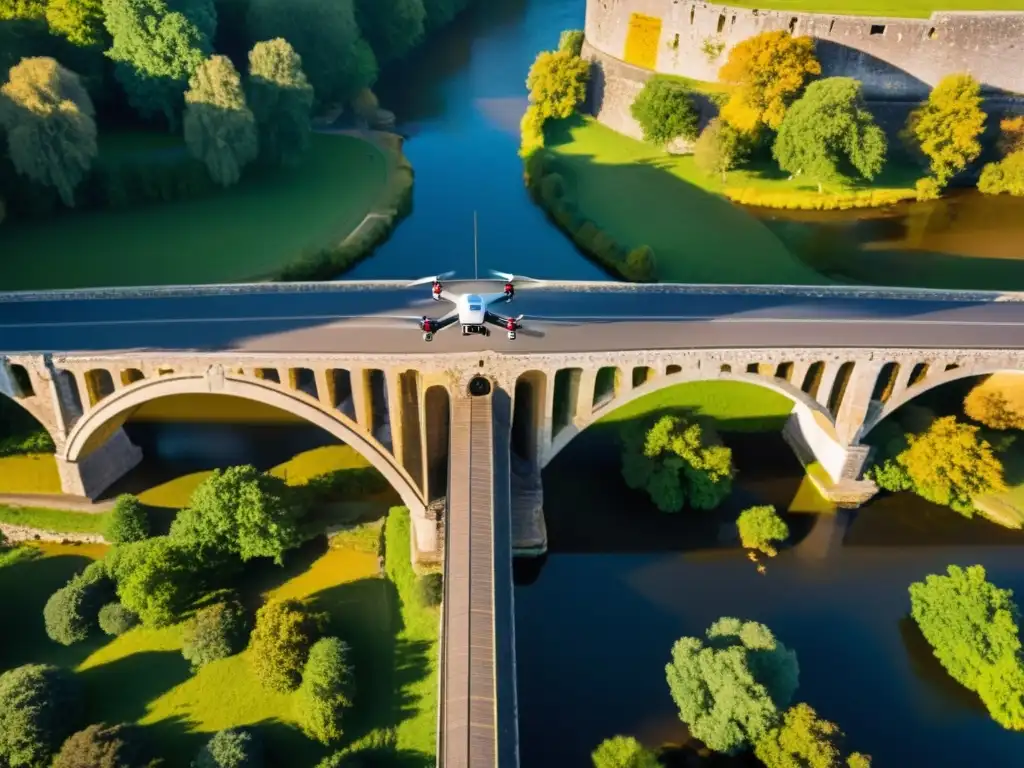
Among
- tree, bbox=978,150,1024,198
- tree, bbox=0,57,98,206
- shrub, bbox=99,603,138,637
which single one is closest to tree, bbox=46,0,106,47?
tree, bbox=0,57,98,206

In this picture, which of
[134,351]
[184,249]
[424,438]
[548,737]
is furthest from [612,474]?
[184,249]

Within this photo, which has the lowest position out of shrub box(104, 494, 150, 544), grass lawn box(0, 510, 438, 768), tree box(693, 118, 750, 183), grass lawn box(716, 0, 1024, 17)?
grass lawn box(0, 510, 438, 768)

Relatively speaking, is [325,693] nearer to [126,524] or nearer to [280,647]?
[280,647]

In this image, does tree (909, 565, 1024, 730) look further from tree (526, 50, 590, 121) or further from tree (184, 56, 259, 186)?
tree (526, 50, 590, 121)

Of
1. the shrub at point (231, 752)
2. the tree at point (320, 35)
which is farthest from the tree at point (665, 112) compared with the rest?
the shrub at point (231, 752)

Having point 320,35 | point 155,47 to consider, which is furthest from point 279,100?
point 320,35

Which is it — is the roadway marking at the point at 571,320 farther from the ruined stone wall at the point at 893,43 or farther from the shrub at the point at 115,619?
the ruined stone wall at the point at 893,43

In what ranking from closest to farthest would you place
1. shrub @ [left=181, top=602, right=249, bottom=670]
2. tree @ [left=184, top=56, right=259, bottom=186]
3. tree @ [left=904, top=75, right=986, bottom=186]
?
shrub @ [left=181, top=602, right=249, bottom=670]
tree @ [left=184, top=56, right=259, bottom=186]
tree @ [left=904, top=75, right=986, bottom=186]

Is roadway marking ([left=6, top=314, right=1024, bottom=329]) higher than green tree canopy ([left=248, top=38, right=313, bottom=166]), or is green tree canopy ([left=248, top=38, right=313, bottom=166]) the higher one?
green tree canopy ([left=248, top=38, right=313, bottom=166])

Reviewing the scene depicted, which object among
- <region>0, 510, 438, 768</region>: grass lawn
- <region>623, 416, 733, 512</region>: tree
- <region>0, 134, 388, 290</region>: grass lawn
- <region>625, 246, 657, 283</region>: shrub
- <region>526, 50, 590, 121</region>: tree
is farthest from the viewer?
<region>526, 50, 590, 121</region>: tree
